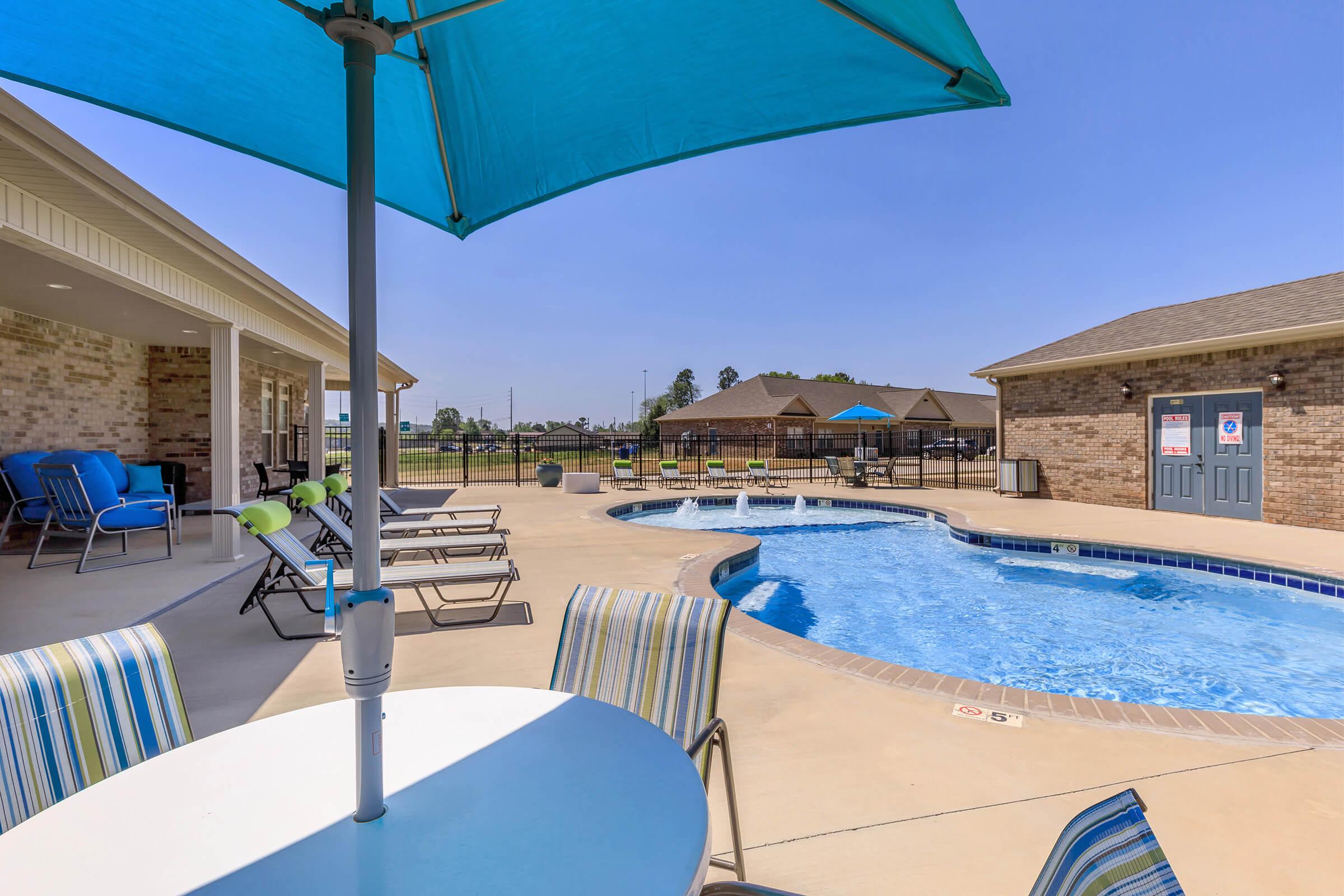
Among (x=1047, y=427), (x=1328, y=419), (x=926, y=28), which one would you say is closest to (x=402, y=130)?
(x=926, y=28)

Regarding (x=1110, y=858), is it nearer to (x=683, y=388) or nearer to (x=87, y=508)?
(x=87, y=508)

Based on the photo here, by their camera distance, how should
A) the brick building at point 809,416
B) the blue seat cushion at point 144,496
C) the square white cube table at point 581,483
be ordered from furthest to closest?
1. the brick building at point 809,416
2. the square white cube table at point 581,483
3. the blue seat cushion at point 144,496

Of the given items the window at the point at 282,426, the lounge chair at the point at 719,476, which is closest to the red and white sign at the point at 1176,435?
the lounge chair at the point at 719,476

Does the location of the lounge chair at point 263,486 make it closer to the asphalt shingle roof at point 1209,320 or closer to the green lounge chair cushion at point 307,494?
the green lounge chair cushion at point 307,494

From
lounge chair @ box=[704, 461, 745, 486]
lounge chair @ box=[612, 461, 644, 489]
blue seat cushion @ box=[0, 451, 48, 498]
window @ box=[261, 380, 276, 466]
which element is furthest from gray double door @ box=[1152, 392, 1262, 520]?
window @ box=[261, 380, 276, 466]

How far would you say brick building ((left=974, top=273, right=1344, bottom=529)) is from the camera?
9.14 metres

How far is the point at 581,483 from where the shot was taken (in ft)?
46.6

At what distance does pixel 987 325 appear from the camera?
30.0 meters

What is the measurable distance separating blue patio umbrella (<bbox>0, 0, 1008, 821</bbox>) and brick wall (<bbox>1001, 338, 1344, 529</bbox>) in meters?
11.5

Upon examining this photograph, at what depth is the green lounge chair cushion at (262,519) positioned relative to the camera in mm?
4121

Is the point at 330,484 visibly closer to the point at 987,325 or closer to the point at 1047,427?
the point at 1047,427

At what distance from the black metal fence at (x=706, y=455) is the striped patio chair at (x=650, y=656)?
13.3 m

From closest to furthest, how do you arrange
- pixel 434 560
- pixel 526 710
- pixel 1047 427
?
pixel 526 710, pixel 434 560, pixel 1047 427

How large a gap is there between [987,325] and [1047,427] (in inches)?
756
